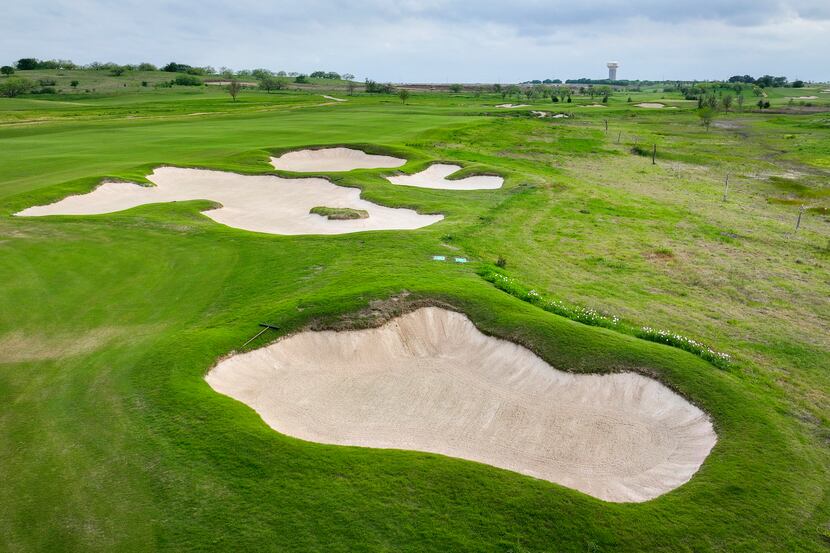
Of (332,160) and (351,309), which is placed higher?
(332,160)

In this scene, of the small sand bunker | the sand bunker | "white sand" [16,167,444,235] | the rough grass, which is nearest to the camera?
the sand bunker

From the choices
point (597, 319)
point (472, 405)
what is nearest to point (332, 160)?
point (597, 319)

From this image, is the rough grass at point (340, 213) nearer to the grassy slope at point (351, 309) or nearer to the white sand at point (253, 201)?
the white sand at point (253, 201)

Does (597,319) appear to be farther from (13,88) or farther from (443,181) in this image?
(13,88)

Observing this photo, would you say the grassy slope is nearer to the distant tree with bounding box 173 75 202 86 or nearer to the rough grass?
the rough grass

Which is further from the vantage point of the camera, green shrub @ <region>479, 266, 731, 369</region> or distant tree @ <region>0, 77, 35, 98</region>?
distant tree @ <region>0, 77, 35, 98</region>

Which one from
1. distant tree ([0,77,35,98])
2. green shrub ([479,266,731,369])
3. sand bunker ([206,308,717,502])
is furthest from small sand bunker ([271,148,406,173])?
distant tree ([0,77,35,98])

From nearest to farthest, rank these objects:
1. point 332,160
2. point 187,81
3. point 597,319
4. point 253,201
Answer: point 597,319 → point 253,201 → point 332,160 → point 187,81

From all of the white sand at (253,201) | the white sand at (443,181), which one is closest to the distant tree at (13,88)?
the white sand at (253,201)
